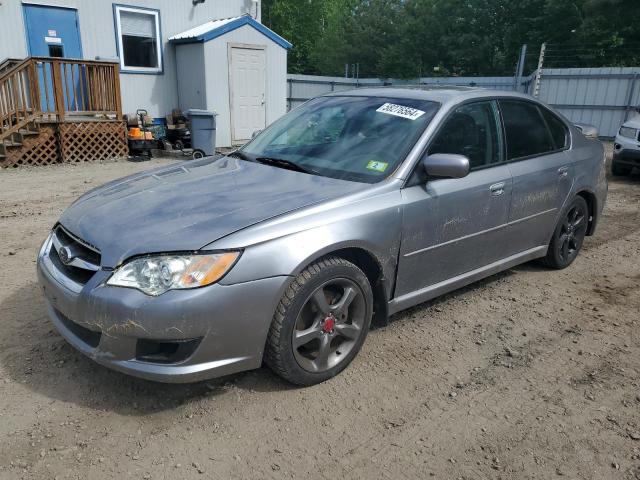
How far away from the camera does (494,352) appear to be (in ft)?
11.8

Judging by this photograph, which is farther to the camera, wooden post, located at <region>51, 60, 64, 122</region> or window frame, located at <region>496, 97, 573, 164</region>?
wooden post, located at <region>51, 60, 64, 122</region>

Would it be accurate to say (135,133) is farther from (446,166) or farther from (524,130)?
(446,166)

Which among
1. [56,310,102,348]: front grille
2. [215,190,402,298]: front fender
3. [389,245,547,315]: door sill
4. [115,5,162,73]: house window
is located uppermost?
[115,5,162,73]: house window

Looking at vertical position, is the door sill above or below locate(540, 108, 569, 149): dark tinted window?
below

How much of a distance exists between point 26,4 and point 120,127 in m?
2.83

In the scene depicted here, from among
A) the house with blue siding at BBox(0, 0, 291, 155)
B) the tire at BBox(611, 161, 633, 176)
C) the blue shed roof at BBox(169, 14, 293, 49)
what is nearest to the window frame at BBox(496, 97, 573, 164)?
the tire at BBox(611, 161, 633, 176)

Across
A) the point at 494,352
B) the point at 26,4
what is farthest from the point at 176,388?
the point at 26,4

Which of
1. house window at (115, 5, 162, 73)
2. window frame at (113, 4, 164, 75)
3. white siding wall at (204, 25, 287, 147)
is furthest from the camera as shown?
white siding wall at (204, 25, 287, 147)

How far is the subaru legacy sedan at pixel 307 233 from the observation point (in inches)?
104

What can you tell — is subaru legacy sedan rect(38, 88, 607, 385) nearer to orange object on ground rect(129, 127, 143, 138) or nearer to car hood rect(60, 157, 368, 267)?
car hood rect(60, 157, 368, 267)

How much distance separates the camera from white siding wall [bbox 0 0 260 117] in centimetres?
1062

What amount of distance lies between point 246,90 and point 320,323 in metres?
11.6

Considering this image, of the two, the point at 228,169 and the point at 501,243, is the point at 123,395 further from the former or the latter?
the point at 501,243

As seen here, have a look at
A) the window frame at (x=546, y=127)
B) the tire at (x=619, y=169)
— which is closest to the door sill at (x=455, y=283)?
the window frame at (x=546, y=127)
